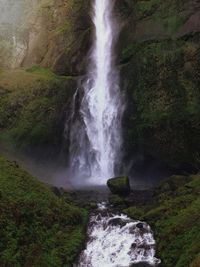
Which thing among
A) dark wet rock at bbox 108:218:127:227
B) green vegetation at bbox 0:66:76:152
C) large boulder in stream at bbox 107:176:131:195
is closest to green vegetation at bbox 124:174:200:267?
dark wet rock at bbox 108:218:127:227

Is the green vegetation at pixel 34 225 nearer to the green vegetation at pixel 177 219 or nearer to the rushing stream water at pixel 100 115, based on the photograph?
the rushing stream water at pixel 100 115

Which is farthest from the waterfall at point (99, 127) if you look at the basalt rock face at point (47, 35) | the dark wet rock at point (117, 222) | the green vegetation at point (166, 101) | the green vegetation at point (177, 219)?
the dark wet rock at point (117, 222)

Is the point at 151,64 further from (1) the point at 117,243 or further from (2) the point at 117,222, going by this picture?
(1) the point at 117,243

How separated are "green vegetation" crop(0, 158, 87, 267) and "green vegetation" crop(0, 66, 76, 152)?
48.7ft

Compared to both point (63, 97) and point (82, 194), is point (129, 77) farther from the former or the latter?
point (82, 194)

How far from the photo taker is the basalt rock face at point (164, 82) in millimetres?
33312

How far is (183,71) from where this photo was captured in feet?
113

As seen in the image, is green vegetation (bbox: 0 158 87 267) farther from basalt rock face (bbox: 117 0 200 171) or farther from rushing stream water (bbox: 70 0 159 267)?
basalt rock face (bbox: 117 0 200 171)

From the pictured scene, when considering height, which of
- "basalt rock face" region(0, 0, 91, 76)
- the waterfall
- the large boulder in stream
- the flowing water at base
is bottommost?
the flowing water at base

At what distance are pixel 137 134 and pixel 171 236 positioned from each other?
1490 centimetres

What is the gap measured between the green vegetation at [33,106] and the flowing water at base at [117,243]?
52.4 feet

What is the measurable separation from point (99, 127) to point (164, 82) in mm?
6227

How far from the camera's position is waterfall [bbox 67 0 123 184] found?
36438mm

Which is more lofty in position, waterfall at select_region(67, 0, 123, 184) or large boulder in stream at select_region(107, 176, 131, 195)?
waterfall at select_region(67, 0, 123, 184)
